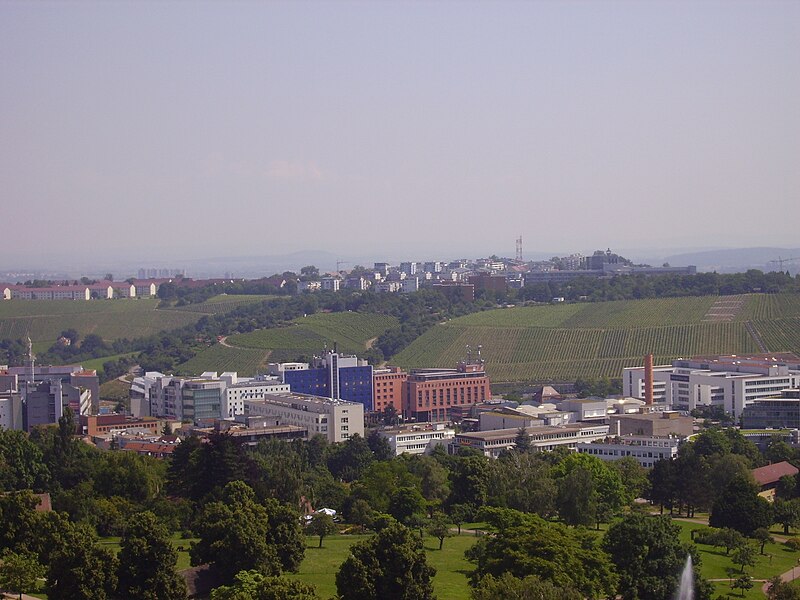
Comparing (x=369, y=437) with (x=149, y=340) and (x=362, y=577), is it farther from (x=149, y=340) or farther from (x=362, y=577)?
(x=149, y=340)

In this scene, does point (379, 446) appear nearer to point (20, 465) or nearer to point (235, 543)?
point (20, 465)

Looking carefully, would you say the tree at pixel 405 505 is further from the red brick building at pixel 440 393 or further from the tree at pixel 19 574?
the red brick building at pixel 440 393

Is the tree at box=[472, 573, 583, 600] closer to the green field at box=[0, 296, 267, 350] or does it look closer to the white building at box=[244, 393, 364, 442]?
the white building at box=[244, 393, 364, 442]

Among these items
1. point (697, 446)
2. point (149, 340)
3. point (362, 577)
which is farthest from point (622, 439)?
point (149, 340)

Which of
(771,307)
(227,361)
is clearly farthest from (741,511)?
(227,361)

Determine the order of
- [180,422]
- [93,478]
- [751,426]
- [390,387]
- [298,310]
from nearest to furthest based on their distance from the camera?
[93,478] < [751,426] < [180,422] < [390,387] < [298,310]
